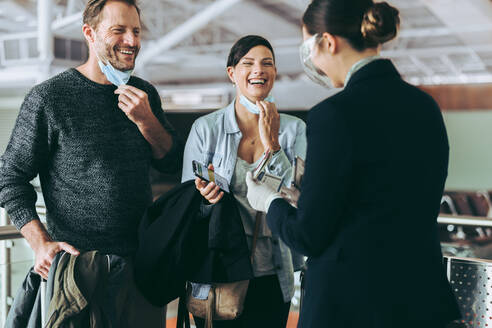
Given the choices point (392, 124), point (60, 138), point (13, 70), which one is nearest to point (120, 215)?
point (60, 138)

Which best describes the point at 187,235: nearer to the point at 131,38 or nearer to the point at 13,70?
the point at 131,38

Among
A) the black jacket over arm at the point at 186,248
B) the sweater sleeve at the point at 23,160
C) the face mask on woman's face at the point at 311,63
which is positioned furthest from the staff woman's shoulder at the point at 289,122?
the sweater sleeve at the point at 23,160

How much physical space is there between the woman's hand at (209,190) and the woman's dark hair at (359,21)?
67 centimetres

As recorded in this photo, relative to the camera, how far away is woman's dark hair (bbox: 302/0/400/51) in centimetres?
127

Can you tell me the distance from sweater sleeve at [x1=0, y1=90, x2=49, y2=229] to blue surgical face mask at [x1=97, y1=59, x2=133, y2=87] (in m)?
0.23

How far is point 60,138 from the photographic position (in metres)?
1.67

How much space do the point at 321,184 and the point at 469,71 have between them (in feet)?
58.8

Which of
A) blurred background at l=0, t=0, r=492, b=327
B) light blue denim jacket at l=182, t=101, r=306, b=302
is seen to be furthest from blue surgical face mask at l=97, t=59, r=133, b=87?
blurred background at l=0, t=0, r=492, b=327

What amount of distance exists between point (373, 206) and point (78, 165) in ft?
3.22

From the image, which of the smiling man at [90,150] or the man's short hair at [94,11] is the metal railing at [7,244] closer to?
the smiling man at [90,150]

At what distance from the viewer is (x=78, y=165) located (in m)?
1.69

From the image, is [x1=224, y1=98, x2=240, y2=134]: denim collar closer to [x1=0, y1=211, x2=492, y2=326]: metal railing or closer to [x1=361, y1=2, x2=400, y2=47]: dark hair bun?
[x1=361, y1=2, x2=400, y2=47]: dark hair bun

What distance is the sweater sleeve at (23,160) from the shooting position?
5.31 feet

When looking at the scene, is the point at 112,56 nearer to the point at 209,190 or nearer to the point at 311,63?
the point at 209,190
